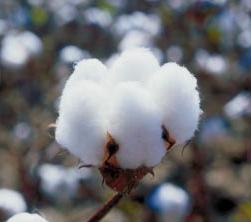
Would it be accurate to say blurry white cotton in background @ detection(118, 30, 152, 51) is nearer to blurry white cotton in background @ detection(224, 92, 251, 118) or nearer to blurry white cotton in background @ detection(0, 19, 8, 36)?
blurry white cotton in background @ detection(224, 92, 251, 118)

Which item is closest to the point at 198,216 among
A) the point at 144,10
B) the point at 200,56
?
the point at 200,56

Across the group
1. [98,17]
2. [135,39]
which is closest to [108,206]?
[135,39]

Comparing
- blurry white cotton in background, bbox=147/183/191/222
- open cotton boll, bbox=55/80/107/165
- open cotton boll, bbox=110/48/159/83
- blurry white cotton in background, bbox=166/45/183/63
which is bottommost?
blurry white cotton in background, bbox=166/45/183/63

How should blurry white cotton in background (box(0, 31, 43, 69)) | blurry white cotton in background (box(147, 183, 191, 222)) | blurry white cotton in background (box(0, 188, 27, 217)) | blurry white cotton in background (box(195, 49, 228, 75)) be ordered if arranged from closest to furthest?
blurry white cotton in background (box(0, 188, 27, 217)), blurry white cotton in background (box(147, 183, 191, 222)), blurry white cotton in background (box(0, 31, 43, 69)), blurry white cotton in background (box(195, 49, 228, 75))

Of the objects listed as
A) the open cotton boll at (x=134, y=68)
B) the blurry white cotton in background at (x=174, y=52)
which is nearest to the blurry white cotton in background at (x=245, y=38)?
the blurry white cotton in background at (x=174, y=52)

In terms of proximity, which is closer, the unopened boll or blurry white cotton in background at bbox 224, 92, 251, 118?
the unopened boll

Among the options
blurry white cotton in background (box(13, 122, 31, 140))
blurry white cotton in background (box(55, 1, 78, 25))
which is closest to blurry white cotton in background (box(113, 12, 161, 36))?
blurry white cotton in background (box(55, 1, 78, 25))

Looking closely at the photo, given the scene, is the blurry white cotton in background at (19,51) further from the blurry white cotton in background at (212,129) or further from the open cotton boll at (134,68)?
the open cotton boll at (134,68)

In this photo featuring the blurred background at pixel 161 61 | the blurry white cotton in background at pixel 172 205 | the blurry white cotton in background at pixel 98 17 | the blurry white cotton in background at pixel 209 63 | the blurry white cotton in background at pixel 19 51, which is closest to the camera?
the blurry white cotton in background at pixel 172 205

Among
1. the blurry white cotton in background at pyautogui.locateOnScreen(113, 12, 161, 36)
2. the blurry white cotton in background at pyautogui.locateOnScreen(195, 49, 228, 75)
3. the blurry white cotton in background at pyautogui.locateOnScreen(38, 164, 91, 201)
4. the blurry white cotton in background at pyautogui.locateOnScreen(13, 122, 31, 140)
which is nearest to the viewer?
the blurry white cotton in background at pyautogui.locateOnScreen(38, 164, 91, 201)

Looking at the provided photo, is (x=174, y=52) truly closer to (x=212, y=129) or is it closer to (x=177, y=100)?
(x=212, y=129)
